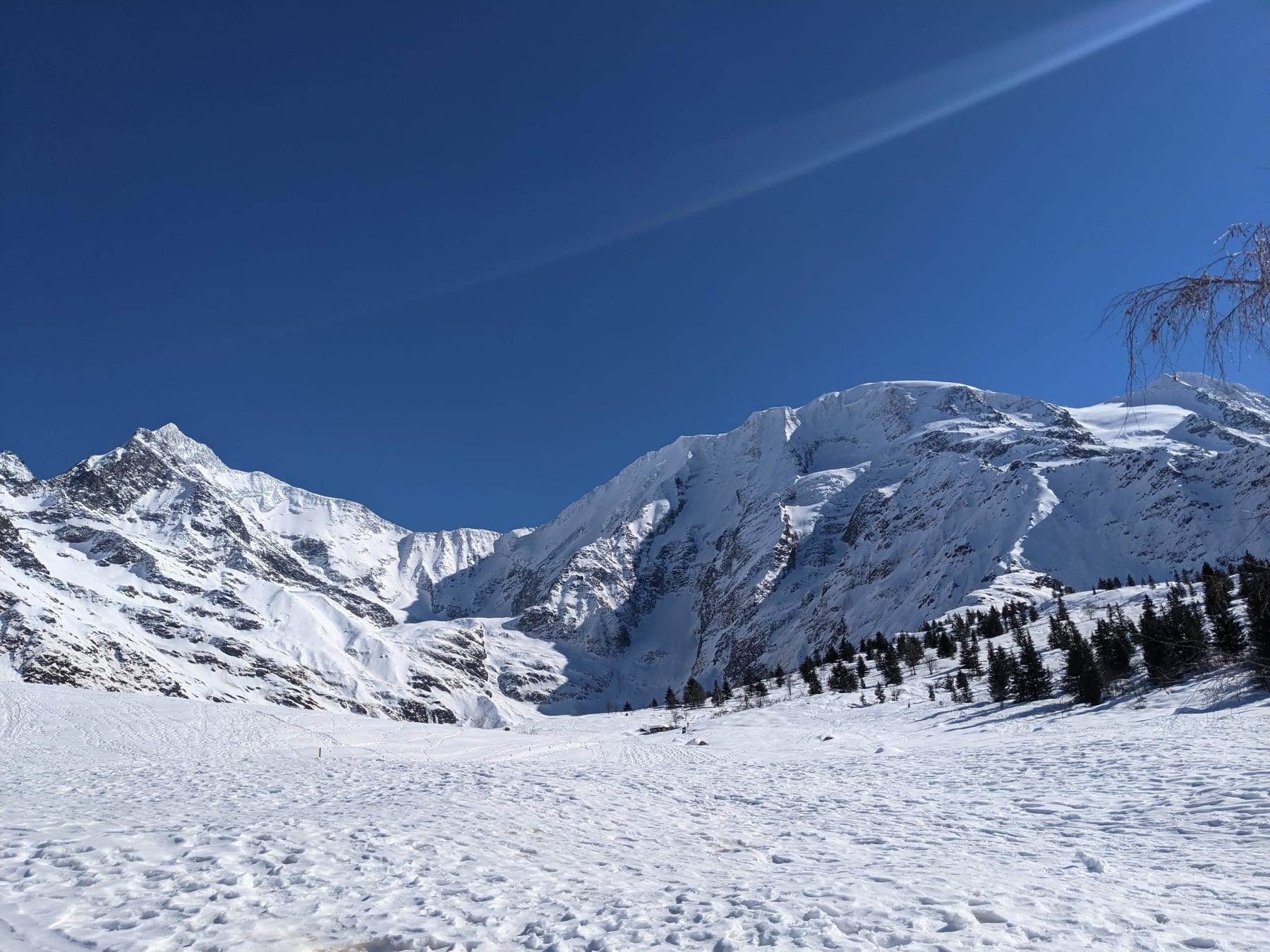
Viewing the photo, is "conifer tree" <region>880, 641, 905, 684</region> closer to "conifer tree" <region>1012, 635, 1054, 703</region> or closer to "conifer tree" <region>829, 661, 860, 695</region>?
"conifer tree" <region>829, 661, 860, 695</region>

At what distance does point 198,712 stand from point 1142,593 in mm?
93435

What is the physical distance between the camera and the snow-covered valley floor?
656 centimetres

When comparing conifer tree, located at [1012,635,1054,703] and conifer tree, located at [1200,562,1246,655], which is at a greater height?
conifer tree, located at [1200,562,1246,655]

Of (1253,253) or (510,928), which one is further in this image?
(510,928)

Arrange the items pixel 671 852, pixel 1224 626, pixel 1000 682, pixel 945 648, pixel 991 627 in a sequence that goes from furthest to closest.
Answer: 1. pixel 991 627
2. pixel 945 648
3. pixel 1000 682
4. pixel 1224 626
5. pixel 671 852

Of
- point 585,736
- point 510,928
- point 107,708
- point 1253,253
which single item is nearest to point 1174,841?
point 1253,253

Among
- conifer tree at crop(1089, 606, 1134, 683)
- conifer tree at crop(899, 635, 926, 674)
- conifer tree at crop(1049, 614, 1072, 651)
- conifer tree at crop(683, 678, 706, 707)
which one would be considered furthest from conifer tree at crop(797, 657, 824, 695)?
conifer tree at crop(1089, 606, 1134, 683)

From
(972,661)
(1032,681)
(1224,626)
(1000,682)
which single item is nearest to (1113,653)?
(1032,681)

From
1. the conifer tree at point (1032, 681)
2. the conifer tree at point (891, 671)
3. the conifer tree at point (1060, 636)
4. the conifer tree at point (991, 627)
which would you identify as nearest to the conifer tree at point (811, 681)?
the conifer tree at point (891, 671)

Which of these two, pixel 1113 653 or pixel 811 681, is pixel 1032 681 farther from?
pixel 811 681

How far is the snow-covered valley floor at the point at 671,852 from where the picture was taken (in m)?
6.56

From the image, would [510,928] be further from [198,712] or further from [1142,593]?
[1142,593]

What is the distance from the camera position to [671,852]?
10.3 m

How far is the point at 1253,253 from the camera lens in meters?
5.27
